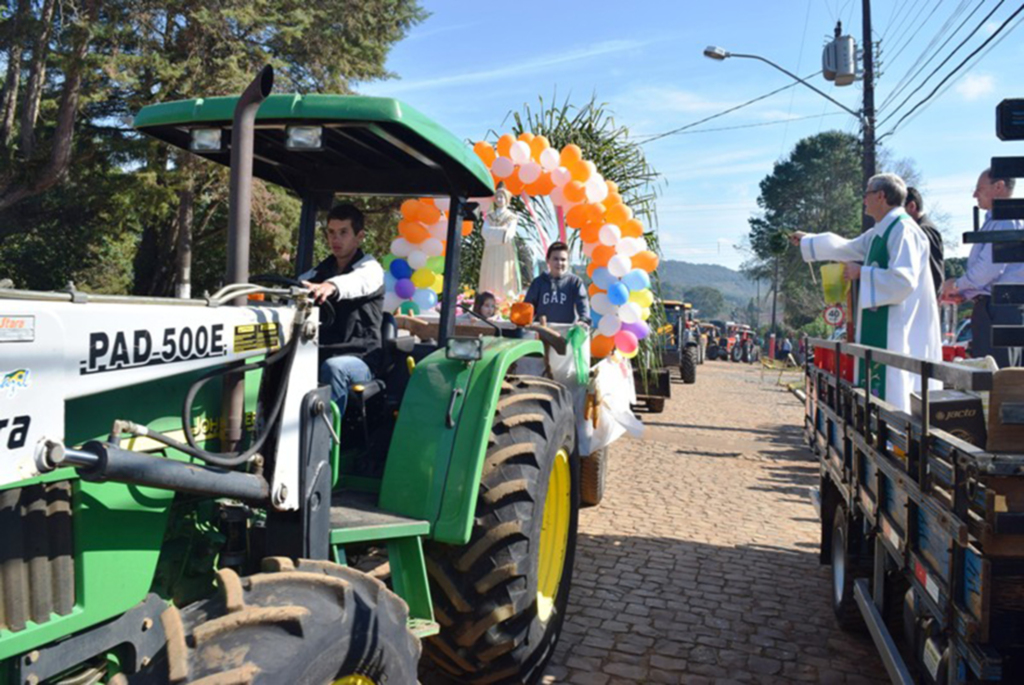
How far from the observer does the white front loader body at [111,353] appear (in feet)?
5.83

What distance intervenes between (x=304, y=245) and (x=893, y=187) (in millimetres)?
3083

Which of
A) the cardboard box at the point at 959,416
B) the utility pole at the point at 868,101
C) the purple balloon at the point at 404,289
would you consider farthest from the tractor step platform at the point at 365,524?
the utility pole at the point at 868,101

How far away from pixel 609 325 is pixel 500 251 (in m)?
1.44

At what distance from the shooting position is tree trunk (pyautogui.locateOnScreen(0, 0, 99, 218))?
15891mm

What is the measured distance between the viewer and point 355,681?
93.9 inches

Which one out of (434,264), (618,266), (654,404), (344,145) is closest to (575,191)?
(618,266)

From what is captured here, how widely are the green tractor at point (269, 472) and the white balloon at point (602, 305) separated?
14.1ft

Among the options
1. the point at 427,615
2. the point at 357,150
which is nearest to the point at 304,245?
the point at 357,150

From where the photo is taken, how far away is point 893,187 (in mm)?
4578

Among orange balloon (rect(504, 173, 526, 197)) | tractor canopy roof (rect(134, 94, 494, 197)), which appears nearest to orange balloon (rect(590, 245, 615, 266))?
orange balloon (rect(504, 173, 526, 197))

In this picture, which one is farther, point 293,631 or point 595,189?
A: point 595,189

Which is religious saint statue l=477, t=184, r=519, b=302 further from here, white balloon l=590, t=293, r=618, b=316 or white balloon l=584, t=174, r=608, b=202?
white balloon l=590, t=293, r=618, b=316

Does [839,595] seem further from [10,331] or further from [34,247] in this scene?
[34,247]

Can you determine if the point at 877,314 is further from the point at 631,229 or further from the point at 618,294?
the point at 631,229
